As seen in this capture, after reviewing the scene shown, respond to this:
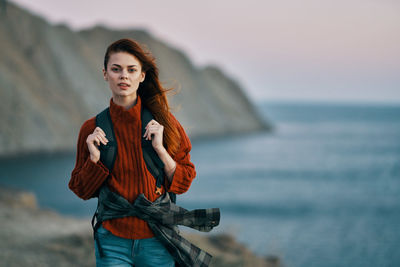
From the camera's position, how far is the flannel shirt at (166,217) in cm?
247

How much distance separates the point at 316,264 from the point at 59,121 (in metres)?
29.2

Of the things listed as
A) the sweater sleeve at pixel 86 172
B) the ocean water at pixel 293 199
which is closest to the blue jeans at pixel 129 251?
the sweater sleeve at pixel 86 172

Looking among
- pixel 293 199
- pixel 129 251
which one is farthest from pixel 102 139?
pixel 293 199

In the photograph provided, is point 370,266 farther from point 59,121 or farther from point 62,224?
point 59,121

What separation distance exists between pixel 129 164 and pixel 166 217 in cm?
34

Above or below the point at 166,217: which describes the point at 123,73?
above

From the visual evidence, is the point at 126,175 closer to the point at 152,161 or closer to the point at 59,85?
the point at 152,161

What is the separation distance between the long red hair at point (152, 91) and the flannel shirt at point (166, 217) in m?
0.31

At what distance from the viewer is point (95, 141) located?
245 centimetres

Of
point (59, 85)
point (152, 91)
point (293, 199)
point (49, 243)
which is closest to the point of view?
point (152, 91)

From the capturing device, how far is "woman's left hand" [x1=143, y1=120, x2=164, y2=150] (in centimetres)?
243

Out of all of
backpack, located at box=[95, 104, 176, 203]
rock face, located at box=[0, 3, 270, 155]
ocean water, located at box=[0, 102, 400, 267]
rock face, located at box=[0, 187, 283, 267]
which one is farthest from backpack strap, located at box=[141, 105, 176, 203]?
rock face, located at box=[0, 3, 270, 155]

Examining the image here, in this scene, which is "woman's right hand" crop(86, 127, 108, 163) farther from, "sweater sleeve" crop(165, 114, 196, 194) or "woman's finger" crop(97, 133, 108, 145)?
"sweater sleeve" crop(165, 114, 196, 194)

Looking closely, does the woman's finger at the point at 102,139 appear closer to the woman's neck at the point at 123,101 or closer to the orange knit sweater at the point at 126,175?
the orange knit sweater at the point at 126,175
